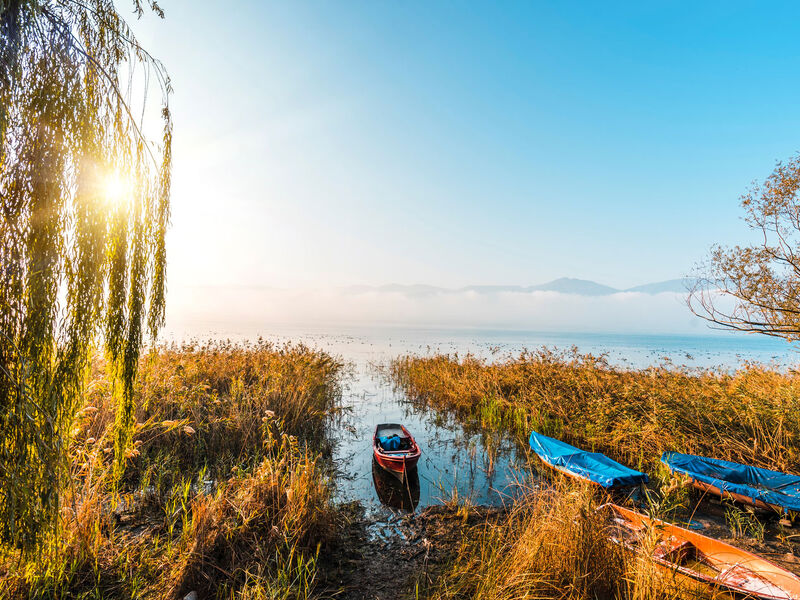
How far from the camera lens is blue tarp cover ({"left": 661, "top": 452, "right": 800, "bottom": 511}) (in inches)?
262

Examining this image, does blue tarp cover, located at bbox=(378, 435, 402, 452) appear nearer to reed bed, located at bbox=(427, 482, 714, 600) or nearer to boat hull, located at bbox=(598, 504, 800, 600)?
reed bed, located at bbox=(427, 482, 714, 600)

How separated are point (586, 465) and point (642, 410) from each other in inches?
139

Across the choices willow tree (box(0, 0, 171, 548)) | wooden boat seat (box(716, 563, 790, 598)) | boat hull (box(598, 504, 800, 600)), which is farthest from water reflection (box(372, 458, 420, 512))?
willow tree (box(0, 0, 171, 548))

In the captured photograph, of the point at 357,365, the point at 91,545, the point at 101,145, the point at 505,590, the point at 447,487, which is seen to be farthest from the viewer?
the point at 357,365

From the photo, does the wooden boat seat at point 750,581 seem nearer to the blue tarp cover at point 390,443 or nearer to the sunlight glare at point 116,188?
the blue tarp cover at point 390,443

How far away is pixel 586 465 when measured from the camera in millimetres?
8219

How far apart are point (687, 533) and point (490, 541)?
10.1 ft

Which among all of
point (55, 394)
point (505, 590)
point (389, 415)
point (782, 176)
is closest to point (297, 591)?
point (505, 590)

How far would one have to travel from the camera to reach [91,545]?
4.40 m

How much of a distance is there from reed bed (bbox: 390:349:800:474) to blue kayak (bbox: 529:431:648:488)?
123 cm

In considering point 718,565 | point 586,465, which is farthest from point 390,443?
point 718,565

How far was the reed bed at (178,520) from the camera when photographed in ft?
13.4

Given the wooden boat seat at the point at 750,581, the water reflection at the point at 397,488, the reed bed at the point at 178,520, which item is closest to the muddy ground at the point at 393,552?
the reed bed at the point at 178,520

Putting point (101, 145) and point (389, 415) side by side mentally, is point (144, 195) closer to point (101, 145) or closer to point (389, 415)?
point (101, 145)
